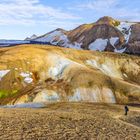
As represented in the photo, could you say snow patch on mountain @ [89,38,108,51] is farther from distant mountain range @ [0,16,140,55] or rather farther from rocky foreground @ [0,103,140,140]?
rocky foreground @ [0,103,140,140]

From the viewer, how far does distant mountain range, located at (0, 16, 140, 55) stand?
12725cm

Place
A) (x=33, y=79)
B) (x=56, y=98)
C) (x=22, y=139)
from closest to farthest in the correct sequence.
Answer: (x=22, y=139)
(x=56, y=98)
(x=33, y=79)

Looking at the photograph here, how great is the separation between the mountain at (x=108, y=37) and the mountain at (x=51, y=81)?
5757 centimetres

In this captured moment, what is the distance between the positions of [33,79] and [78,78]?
7.35 meters

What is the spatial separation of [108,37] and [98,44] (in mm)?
4121

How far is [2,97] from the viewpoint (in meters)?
59.2

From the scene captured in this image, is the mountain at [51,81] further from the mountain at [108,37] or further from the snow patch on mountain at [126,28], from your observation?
the snow patch on mountain at [126,28]

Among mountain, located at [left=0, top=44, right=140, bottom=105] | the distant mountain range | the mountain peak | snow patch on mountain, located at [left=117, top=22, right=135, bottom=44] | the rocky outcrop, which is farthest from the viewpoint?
the mountain peak

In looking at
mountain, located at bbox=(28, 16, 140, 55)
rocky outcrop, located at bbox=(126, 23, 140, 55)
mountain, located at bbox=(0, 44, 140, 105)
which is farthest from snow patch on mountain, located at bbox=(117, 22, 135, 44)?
mountain, located at bbox=(0, 44, 140, 105)

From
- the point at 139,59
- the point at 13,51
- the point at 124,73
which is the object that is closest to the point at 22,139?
the point at 13,51

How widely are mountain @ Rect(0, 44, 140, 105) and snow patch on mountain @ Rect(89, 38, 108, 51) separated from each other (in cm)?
5945

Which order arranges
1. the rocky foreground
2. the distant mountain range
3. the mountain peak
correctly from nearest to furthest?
the rocky foreground
the distant mountain range
the mountain peak

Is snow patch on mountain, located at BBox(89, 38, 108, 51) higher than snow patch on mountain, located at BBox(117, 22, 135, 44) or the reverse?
the reverse

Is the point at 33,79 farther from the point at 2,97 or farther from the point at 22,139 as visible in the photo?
the point at 22,139
